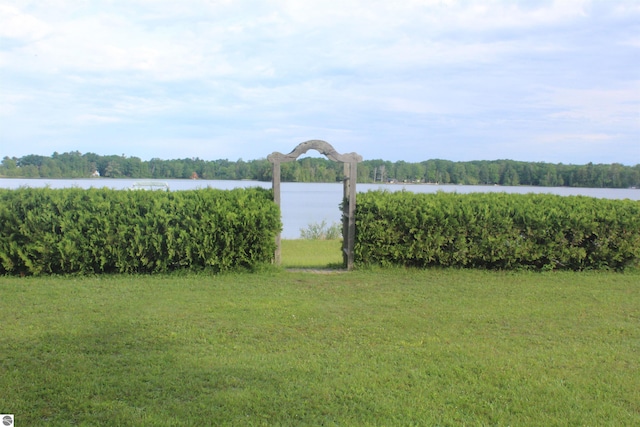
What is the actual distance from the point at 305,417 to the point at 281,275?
15.4 feet

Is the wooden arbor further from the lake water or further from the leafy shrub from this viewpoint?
the leafy shrub

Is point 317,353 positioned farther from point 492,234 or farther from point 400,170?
point 400,170

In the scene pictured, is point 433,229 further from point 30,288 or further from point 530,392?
point 30,288

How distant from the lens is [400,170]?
16.6 meters

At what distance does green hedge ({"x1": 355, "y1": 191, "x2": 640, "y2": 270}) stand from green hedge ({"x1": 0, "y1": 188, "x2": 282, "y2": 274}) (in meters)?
1.76

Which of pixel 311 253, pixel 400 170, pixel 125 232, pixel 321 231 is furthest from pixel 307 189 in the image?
pixel 125 232

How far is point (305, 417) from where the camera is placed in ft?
11.0

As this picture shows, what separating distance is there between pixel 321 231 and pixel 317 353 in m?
12.3

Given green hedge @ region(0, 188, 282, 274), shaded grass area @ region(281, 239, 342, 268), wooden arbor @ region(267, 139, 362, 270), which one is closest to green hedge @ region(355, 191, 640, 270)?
wooden arbor @ region(267, 139, 362, 270)

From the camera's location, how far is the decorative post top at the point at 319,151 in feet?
27.8

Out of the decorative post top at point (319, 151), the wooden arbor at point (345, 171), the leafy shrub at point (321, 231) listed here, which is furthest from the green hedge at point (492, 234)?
the leafy shrub at point (321, 231)

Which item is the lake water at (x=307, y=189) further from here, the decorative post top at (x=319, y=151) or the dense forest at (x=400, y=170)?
the dense forest at (x=400, y=170)

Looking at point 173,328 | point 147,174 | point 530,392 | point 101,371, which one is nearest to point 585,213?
point 530,392

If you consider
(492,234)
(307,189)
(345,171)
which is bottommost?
(492,234)
